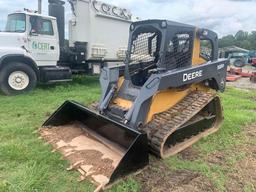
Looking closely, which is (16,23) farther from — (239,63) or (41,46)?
(239,63)

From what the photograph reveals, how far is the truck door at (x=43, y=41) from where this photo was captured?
357 inches

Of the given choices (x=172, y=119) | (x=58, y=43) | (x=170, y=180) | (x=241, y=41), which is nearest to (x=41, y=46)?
(x=58, y=43)

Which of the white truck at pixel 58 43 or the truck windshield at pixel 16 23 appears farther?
the truck windshield at pixel 16 23

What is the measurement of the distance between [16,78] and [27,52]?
84 centimetres

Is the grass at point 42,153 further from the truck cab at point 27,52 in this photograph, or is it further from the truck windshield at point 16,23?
the truck windshield at point 16,23

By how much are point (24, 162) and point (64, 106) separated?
1.41m

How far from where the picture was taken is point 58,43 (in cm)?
972

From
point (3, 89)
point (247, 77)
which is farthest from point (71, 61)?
point (247, 77)

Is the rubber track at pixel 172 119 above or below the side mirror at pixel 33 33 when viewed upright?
below

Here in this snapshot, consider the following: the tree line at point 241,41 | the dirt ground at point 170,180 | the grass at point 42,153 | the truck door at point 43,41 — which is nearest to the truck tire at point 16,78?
the truck door at point 43,41

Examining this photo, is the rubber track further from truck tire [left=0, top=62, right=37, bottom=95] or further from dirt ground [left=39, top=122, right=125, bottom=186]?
truck tire [left=0, top=62, right=37, bottom=95]

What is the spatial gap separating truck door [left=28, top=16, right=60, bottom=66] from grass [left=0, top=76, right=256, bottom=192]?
193 cm

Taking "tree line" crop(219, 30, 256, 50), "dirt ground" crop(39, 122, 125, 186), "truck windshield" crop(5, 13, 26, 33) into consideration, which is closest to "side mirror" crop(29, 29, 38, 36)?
"truck windshield" crop(5, 13, 26, 33)

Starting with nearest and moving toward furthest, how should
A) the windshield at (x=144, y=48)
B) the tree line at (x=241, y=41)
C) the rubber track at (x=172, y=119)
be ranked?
the rubber track at (x=172, y=119)
the windshield at (x=144, y=48)
the tree line at (x=241, y=41)
